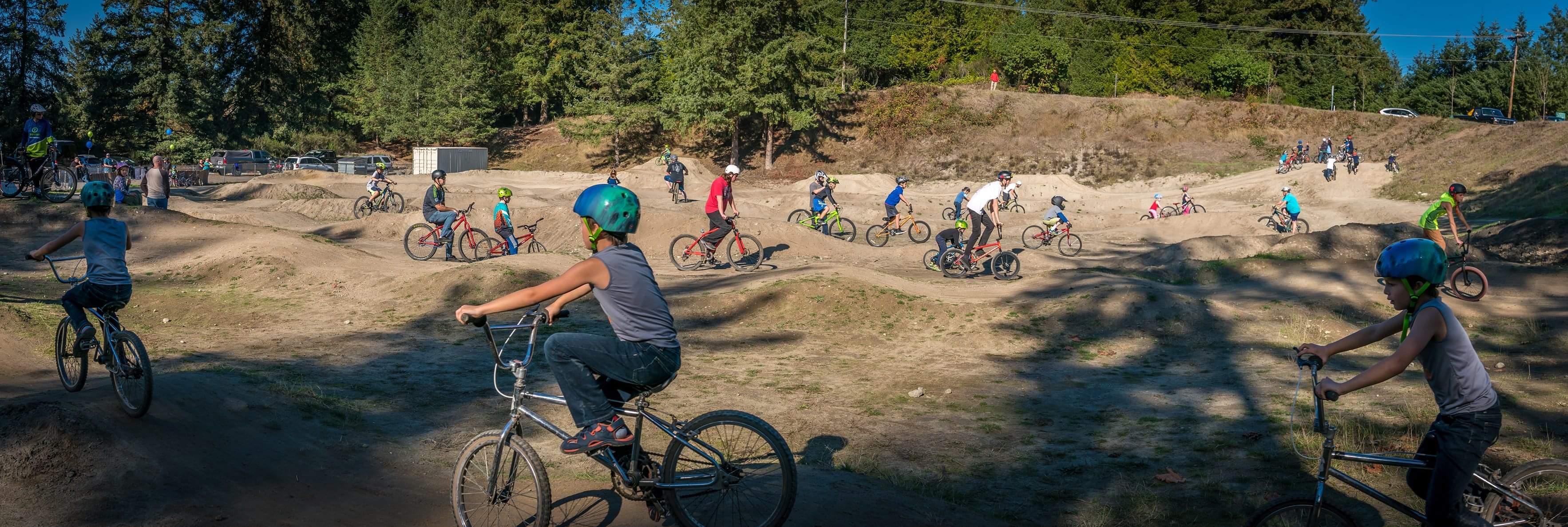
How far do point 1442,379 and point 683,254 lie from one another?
55.4ft

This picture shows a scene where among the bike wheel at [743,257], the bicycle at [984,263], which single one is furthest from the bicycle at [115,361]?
the bicycle at [984,263]

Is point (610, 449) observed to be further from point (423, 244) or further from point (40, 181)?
point (40, 181)

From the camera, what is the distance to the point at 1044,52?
222ft

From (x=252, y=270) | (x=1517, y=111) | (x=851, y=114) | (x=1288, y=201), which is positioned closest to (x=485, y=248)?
(x=252, y=270)

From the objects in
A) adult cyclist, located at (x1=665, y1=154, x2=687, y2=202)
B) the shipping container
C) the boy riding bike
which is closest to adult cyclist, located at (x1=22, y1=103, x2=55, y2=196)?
adult cyclist, located at (x1=665, y1=154, x2=687, y2=202)

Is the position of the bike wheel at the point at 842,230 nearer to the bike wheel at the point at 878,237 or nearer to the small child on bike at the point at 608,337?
the bike wheel at the point at 878,237

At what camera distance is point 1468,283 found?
51.1 feet

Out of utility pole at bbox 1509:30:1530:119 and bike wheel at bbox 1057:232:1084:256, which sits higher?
utility pole at bbox 1509:30:1530:119

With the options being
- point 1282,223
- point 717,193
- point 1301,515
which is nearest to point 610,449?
point 1301,515

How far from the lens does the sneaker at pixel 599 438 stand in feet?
16.3

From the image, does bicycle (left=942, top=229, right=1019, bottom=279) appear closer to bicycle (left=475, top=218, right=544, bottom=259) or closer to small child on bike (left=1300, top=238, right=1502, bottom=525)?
bicycle (left=475, top=218, right=544, bottom=259)

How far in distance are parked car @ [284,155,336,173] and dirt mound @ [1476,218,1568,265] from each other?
51.0 metres

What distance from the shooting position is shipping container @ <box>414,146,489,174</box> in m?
48.9

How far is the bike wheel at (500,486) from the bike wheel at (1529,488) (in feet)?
15.3
